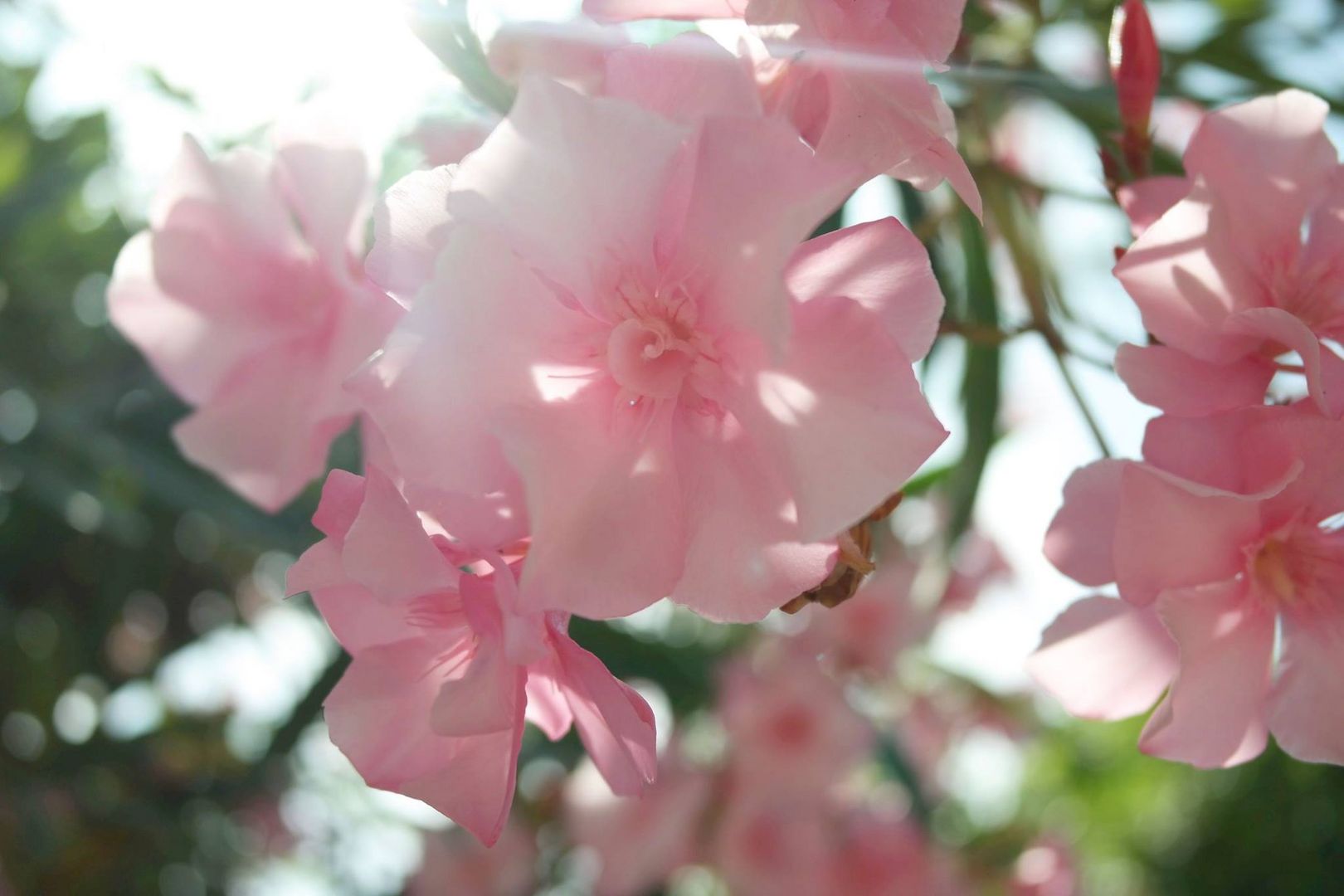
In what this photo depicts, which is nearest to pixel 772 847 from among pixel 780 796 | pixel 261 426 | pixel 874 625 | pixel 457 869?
pixel 780 796

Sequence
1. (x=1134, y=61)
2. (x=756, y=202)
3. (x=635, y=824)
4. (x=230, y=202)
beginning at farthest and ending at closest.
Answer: (x=635, y=824) < (x=230, y=202) < (x=1134, y=61) < (x=756, y=202)

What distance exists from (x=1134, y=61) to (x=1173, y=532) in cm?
31

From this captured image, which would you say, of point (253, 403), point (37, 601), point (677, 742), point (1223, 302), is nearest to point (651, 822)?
point (677, 742)

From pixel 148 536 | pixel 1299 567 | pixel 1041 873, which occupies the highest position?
pixel 1299 567

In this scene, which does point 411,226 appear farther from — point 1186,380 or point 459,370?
point 1186,380

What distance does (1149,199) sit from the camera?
1.90 feet

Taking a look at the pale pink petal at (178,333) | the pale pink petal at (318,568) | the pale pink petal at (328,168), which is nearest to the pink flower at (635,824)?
the pale pink petal at (178,333)

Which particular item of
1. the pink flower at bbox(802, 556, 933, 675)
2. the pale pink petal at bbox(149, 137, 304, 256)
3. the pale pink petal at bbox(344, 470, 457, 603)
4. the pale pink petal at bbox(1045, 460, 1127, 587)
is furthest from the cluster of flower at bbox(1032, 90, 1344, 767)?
the pink flower at bbox(802, 556, 933, 675)

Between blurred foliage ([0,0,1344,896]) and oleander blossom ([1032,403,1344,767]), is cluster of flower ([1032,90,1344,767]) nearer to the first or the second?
oleander blossom ([1032,403,1344,767])

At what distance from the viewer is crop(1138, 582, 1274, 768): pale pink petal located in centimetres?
52

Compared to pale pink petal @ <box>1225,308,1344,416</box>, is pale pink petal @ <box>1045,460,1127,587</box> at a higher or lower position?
lower

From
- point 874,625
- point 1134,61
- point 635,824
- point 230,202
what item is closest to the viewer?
point 1134,61

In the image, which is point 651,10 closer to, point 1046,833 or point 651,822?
point 651,822

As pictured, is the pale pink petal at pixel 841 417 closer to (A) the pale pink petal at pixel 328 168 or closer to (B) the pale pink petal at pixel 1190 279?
(B) the pale pink petal at pixel 1190 279
